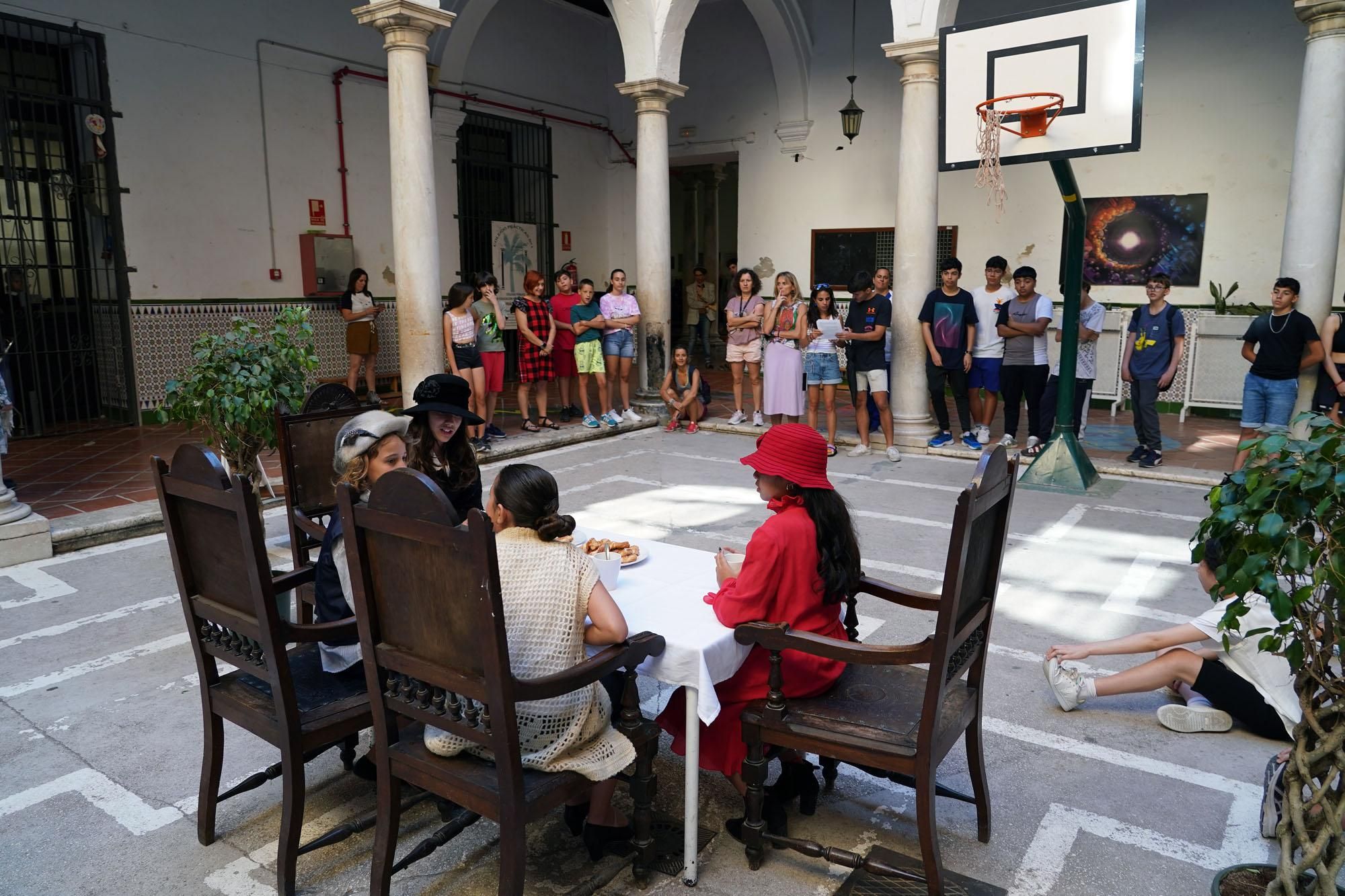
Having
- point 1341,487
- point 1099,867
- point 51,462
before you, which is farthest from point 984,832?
point 51,462

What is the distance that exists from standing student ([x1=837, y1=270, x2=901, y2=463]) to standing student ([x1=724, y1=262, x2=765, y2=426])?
99 centimetres

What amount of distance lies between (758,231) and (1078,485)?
762 centimetres

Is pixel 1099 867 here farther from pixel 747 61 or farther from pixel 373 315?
pixel 747 61

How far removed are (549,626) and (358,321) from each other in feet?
29.8

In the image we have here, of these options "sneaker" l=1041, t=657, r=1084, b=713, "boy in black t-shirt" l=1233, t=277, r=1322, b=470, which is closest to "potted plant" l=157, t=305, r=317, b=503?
"sneaker" l=1041, t=657, r=1084, b=713

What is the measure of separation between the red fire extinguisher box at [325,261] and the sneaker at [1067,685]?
9.37 metres

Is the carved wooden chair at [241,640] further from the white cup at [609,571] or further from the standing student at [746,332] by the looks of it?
the standing student at [746,332]

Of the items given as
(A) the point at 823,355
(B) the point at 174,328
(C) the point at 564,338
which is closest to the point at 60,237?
(B) the point at 174,328

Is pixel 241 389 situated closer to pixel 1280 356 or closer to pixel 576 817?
pixel 576 817

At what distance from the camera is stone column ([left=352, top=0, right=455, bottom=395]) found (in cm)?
755

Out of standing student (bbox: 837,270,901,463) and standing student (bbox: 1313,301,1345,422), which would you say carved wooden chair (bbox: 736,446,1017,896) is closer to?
standing student (bbox: 1313,301,1345,422)

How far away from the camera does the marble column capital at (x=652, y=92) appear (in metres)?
9.66

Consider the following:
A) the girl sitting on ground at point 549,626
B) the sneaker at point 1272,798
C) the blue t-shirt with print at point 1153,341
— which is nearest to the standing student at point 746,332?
the blue t-shirt with print at point 1153,341

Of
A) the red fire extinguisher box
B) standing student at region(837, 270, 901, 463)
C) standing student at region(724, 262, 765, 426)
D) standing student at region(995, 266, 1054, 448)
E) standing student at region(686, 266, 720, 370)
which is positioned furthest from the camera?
standing student at region(686, 266, 720, 370)
